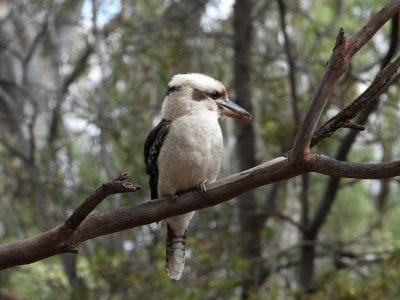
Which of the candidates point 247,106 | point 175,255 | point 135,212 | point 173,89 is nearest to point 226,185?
point 135,212

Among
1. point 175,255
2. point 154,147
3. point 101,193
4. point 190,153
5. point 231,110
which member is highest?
point 231,110

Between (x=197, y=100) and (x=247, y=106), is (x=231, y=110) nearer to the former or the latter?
(x=197, y=100)

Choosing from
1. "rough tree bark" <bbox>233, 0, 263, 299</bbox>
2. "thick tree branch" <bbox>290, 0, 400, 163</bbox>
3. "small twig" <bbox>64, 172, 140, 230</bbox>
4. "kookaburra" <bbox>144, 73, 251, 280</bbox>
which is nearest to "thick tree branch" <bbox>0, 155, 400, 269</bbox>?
"small twig" <bbox>64, 172, 140, 230</bbox>

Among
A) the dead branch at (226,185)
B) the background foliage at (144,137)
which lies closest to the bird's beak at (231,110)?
the dead branch at (226,185)

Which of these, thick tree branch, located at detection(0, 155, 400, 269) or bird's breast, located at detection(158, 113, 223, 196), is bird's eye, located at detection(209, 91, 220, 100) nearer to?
bird's breast, located at detection(158, 113, 223, 196)

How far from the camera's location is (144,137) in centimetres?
591

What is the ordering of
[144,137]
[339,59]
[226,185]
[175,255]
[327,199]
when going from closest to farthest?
[339,59], [226,185], [175,255], [327,199], [144,137]

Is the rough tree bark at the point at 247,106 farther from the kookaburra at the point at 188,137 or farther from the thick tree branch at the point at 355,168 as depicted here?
the thick tree branch at the point at 355,168

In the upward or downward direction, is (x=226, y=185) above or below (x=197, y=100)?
below

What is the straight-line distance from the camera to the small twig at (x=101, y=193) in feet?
7.25

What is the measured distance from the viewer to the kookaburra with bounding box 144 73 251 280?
3100mm

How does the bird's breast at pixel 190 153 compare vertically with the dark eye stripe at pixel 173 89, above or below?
below

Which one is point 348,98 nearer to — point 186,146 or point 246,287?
point 246,287

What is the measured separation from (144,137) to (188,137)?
9.28 ft
